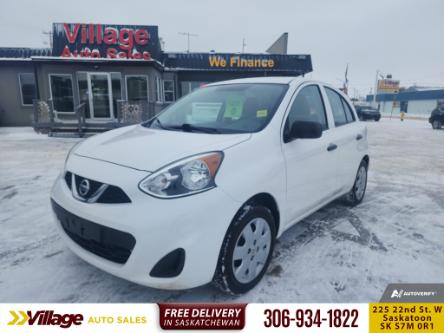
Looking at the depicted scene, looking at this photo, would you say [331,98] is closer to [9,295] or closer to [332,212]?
[332,212]

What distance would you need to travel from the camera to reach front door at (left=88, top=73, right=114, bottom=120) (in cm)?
1408

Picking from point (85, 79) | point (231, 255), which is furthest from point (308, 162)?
point (85, 79)

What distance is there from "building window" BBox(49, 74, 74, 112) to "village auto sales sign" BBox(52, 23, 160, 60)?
1.10 meters

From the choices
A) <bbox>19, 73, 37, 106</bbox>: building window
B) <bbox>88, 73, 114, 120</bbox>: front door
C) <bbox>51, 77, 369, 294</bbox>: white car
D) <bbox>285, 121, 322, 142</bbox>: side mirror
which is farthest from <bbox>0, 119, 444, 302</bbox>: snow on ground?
<bbox>19, 73, 37, 106</bbox>: building window

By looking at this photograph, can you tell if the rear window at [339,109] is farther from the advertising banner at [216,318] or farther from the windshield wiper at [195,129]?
the advertising banner at [216,318]

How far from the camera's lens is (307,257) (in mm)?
2906

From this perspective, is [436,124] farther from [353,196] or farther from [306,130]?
[306,130]

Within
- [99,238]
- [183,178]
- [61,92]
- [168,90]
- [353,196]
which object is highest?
[168,90]

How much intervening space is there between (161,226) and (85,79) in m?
14.4

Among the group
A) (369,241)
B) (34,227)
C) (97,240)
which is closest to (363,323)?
(369,241)

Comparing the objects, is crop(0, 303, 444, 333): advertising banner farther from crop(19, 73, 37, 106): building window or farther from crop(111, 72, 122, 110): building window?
crop(19, 73, 37, 106): building window

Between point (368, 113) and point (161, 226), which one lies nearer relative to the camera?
point (161, 226)

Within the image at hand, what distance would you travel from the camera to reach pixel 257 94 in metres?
2.94

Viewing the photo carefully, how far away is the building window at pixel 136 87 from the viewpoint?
14219 mm
